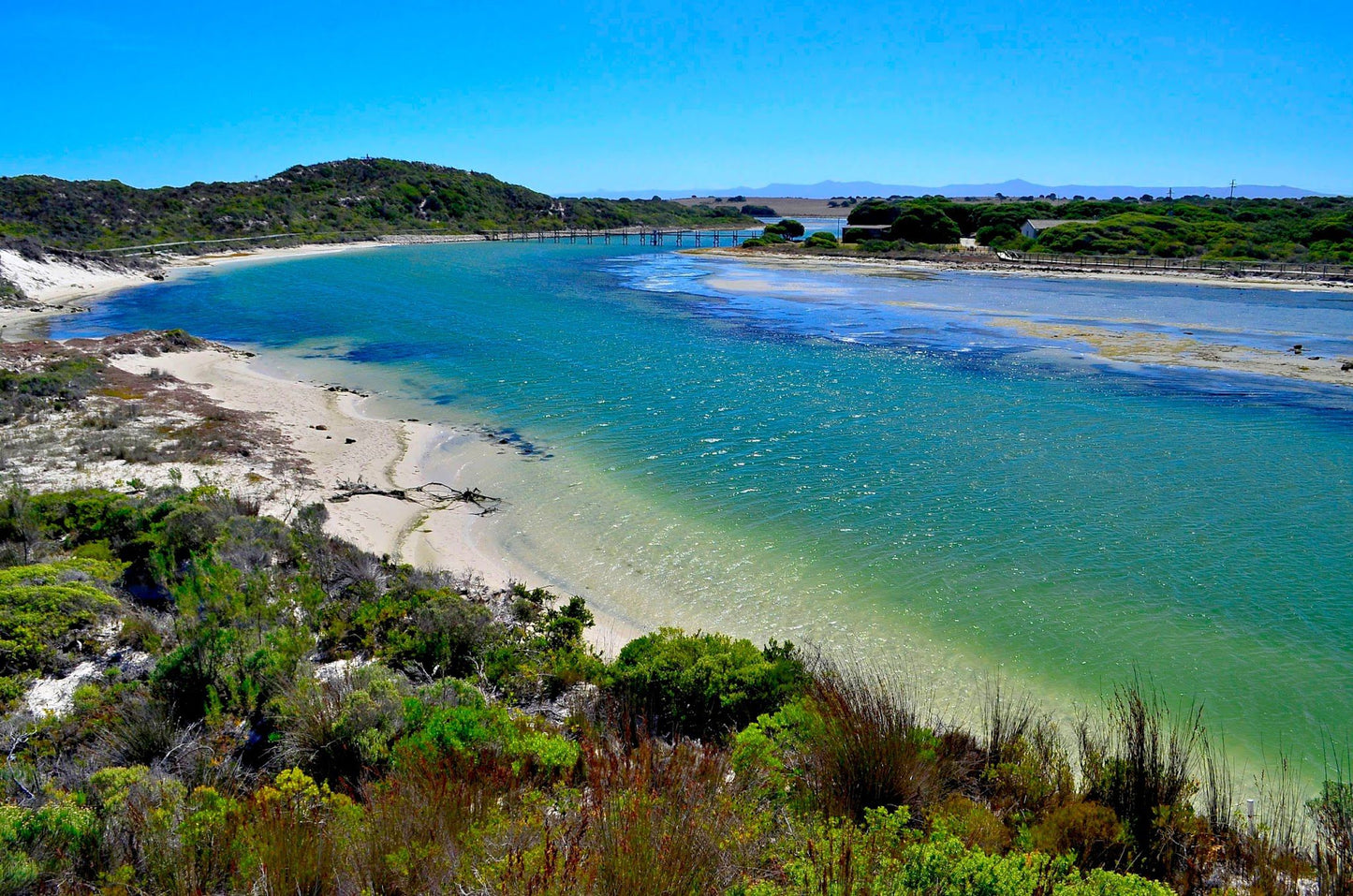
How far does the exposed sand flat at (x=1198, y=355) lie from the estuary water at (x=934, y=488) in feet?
4.00

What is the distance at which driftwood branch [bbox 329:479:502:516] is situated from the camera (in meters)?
13.6

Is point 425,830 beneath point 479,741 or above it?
above

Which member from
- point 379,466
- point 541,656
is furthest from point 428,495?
point 541,656

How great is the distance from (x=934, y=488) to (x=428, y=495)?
9.57m

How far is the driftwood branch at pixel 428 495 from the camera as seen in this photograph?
13578mm

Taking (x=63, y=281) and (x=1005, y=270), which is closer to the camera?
(x=63, y=281)

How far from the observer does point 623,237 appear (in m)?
122

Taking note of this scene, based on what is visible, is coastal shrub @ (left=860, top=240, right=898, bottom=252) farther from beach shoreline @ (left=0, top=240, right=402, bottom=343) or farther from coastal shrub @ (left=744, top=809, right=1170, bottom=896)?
coastal shrub @ (left=744, top=809, right=1170, bottom=896)

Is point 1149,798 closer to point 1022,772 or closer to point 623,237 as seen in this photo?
point 1022,772

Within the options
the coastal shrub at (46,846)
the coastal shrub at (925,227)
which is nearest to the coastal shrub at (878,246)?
the coastal shrub at (925,227)

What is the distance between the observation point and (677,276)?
60.4 metres

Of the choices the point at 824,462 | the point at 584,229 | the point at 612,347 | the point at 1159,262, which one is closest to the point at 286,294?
the point at 612,347

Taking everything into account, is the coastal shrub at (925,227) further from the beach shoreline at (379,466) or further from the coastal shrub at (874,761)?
the coastal shrub at (874,761)

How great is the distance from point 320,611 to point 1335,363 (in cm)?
3274
